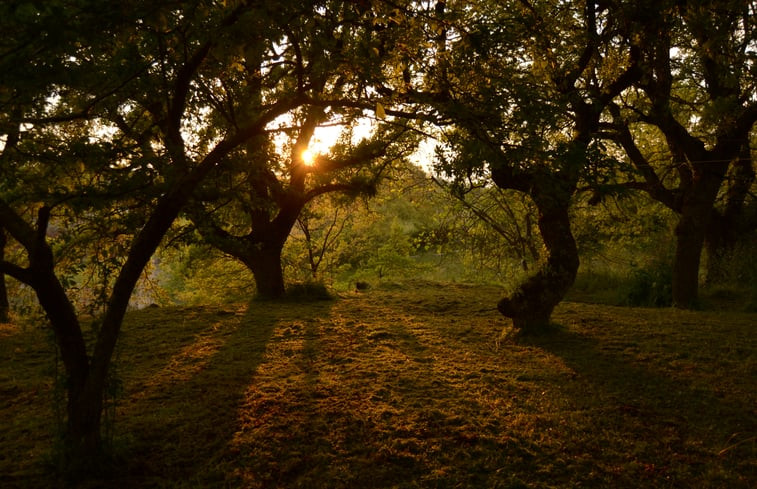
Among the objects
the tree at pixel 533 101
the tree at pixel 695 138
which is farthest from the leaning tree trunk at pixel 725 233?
the tree at pixel 533 101

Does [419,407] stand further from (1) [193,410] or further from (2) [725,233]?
(2) [725,233]

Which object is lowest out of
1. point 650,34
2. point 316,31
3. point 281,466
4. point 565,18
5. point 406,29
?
point 281,466

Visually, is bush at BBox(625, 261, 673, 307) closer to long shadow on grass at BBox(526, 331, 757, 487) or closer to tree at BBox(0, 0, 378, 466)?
long shadow on grass at BBox(526, 331, 757, 487)

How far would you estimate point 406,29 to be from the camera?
212 inches

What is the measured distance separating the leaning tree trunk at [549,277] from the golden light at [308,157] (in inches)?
269

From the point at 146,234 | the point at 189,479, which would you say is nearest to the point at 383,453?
the point at 189,479

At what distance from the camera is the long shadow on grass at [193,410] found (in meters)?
4.45

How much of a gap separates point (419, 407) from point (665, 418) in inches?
110

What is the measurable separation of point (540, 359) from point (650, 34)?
5.31m

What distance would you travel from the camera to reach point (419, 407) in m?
5.76

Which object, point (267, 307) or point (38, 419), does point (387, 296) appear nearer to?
point (267, 307)

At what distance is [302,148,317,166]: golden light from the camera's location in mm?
13053

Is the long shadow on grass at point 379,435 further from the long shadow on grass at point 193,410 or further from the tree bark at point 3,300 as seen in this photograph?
the tree bark at point 3,300

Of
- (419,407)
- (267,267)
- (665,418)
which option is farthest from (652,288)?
(267,267)
